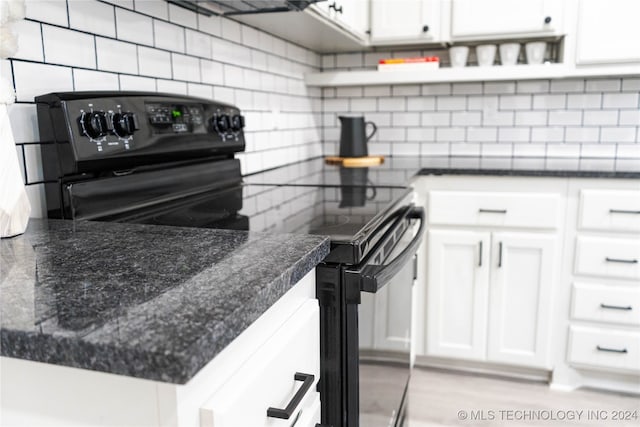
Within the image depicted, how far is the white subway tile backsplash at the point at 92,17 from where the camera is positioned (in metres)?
1.17

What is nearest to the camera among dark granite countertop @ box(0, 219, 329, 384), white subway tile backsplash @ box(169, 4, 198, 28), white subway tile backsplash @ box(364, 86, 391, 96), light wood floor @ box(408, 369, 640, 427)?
dark granite countertop @ box(0, 219, 329, 384)

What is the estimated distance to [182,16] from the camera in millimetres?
1610

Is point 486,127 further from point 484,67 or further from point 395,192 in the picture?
point 395,192

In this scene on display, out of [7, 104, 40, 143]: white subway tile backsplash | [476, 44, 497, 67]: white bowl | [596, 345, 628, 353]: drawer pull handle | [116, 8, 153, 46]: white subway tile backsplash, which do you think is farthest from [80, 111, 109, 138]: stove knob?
[596, 345, 628, 353]: drawer pull handle

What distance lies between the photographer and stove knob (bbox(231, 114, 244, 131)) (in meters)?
1.71

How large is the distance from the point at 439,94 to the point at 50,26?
77.3 inches

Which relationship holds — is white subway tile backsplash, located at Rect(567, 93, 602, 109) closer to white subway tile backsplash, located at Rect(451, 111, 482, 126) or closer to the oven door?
white subway tile backsplash, located at Rect(451, 111, 482, 126)

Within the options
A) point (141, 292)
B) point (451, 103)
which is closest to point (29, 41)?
point (141, 292)

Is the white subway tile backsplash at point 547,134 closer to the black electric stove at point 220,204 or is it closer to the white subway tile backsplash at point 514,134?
the white subway tile backsplash at point 514,134

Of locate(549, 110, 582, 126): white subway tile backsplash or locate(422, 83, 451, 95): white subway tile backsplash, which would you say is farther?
locate(422, 83, 451, 95): white subway tile backsplash

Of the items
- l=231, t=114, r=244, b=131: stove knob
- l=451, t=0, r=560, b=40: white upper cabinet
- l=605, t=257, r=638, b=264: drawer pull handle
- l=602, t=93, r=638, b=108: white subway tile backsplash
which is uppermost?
l=451, t=0, r=560, b=40: white upper cabinet

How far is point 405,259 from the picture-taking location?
1.14 meters

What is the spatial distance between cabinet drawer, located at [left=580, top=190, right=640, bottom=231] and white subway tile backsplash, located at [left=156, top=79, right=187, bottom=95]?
1505mm

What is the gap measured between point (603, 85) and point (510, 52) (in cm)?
47
